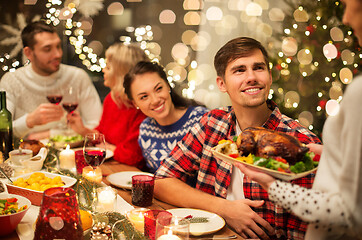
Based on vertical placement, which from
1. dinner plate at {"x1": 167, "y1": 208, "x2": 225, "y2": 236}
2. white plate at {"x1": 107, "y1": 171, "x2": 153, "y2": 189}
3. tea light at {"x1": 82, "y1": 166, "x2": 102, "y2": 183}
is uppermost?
tea light at {"x1": 82, "y1": 166, "x2": 102, "y2": 183}

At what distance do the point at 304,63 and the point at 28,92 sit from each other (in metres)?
2.50

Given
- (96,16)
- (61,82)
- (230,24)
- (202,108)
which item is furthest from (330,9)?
(96,16)

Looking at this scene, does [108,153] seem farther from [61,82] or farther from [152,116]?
[61,82]

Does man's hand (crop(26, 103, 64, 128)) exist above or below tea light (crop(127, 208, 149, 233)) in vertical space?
above

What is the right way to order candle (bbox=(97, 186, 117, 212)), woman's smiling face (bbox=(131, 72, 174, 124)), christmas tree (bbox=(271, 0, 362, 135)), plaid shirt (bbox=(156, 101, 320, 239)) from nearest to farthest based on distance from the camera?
candle (bbox=(97, 186, 117, 212))
plaid shirt (bbox=(156, 101, 320, 239))
woman's smiling face (bbox=(131, 72, 174, 124))
christmas tree (bbox=(271, 0, 362, 135))

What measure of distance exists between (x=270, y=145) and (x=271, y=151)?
0.9 inches

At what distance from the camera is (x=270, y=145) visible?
3.70ft

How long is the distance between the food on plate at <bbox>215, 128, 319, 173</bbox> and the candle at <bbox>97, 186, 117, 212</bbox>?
45cm

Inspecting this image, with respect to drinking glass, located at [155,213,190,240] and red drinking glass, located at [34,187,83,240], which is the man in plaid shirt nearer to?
drinking glass, located at [155,213,190,240]

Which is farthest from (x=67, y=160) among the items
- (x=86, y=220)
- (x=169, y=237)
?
(x=169, y=237)

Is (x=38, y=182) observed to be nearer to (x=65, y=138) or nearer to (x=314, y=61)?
(x=65, y=138)

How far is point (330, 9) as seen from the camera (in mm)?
3037

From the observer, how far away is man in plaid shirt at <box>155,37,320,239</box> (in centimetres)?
147

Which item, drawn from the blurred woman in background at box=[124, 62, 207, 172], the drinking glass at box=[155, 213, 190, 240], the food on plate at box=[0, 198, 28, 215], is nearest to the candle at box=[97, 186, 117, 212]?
the food on plate at box=[0, 198, 28, 215]
